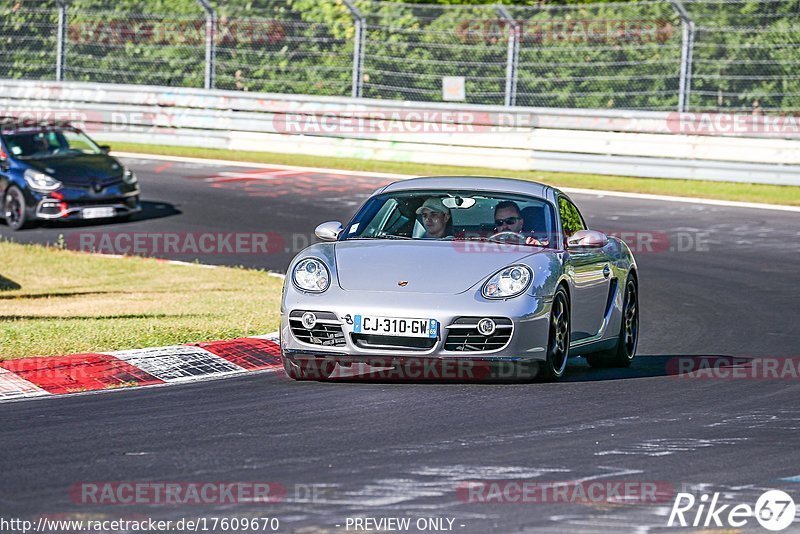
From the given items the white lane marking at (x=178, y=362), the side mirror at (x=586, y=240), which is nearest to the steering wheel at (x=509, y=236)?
the side mirror at (x=586, y=240)

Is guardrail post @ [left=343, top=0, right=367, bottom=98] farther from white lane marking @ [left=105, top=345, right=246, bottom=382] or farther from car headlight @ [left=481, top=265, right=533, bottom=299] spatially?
car headlight @ [left=481, top=265, right=533, bottom=299]

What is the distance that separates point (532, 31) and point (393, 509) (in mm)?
19393

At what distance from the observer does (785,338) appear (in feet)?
37.8

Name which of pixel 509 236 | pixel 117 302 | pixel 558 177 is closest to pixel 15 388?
pixel 509 236

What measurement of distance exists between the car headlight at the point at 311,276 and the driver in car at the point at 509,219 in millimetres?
1315

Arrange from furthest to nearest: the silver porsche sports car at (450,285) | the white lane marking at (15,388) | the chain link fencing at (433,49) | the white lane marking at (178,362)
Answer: the chain link fencing at (433,49), the white lane marking at (178,362), the silver porsche sports car at (450,285), the white lane marking at (15,388)

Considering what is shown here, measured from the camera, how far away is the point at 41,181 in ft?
63.8

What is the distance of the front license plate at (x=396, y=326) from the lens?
27.6ft

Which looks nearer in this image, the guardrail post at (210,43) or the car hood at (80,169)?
the car hood at (80,169)

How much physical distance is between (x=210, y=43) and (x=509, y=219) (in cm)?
1841

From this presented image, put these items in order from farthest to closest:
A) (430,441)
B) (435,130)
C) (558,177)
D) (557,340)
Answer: (435,130)
(558,177)
(557,340)
(430,441)

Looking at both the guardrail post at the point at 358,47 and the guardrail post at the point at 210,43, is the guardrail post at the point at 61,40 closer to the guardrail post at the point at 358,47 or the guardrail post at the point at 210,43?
the guardrail post at the point at 210,43

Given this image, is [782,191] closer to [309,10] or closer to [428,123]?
[428,123]

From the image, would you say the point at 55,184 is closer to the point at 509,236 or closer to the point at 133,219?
the point at 133,219
